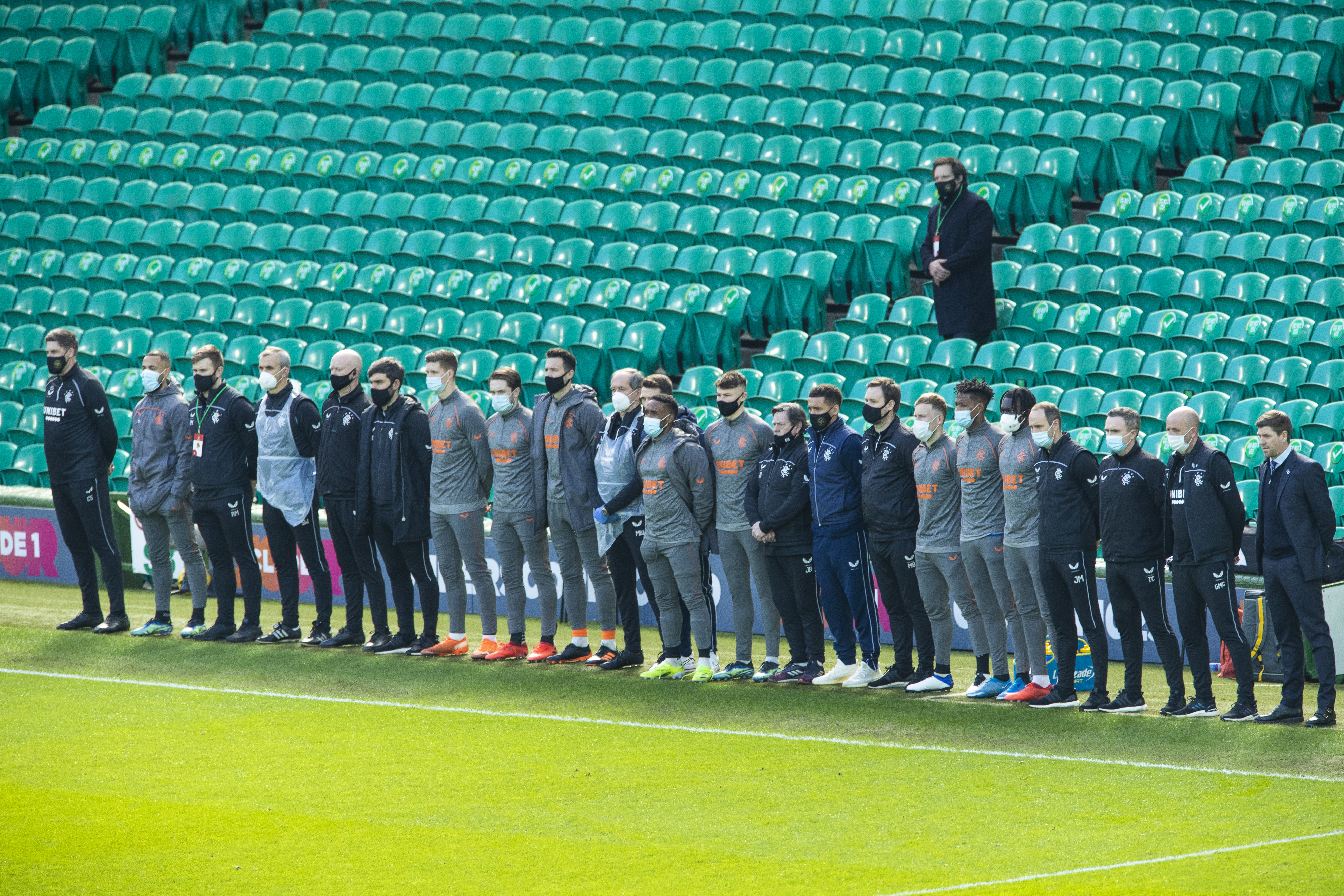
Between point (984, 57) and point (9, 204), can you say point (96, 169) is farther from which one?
point (984, 57)

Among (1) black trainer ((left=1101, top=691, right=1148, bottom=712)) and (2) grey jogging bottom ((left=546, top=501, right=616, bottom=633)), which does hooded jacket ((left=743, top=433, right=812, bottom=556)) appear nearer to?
(2) grey jogging bottom ((left=546, top=501, right=616, bottom=633))

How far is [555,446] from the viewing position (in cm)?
1151

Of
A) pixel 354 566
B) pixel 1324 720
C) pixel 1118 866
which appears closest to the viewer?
pixel 1118 866

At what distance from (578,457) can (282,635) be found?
115 inches

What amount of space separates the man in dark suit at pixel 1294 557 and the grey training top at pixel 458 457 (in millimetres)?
5347

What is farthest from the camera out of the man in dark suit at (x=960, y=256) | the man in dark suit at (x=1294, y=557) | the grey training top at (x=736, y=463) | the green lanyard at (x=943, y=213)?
the green lanyard at (x=943, y=213)

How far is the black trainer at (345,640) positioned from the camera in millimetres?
12305

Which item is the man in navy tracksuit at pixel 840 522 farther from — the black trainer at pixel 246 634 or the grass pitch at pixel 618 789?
the black trainer at pixel 246 634

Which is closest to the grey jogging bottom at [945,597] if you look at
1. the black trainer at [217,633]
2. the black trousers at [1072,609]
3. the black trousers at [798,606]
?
the black trousers at [1072,609]

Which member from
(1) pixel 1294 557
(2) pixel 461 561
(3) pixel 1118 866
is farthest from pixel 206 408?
(3) pixel 1118 866

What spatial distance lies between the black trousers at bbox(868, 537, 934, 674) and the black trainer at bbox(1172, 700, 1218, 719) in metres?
1.66

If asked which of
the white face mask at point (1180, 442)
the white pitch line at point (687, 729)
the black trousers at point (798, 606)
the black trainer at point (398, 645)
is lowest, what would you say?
the white pitch line at point (687, 729)

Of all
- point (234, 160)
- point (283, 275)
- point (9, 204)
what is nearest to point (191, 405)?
point (283, 275)

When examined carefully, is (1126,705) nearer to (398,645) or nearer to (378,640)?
(398,645)
